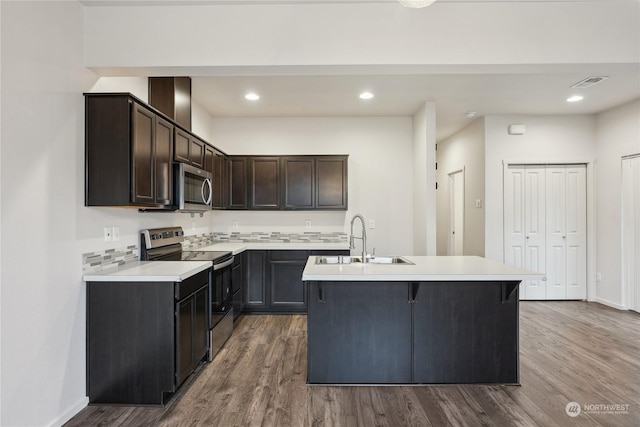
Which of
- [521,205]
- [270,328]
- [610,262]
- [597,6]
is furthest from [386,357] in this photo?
[610,262]

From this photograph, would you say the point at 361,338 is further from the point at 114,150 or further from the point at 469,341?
the point at 114,150

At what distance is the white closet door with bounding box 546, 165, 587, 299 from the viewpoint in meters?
5.09

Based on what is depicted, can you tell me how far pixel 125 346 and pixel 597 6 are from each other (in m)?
3.98

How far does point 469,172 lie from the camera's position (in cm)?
568

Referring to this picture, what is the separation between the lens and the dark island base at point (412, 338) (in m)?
2.60

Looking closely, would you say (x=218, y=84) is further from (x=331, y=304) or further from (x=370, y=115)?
(x=331, y=304)

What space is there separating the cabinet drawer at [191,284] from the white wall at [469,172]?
13.2 feet

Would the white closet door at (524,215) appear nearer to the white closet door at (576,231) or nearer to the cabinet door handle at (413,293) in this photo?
the white closet door at (576,231)

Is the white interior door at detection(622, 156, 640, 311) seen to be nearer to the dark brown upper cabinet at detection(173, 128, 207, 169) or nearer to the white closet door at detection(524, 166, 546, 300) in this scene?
the white closet door at detection(524, 166, 546, 300)

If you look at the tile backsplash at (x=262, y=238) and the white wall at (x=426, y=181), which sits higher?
the white wall at (x=426, y=181)

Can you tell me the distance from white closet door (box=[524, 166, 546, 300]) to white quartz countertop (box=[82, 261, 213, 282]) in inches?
182

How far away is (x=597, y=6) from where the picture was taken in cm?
240

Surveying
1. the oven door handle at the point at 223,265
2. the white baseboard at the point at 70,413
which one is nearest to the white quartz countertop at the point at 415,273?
the oven door handle at the point at 223,265

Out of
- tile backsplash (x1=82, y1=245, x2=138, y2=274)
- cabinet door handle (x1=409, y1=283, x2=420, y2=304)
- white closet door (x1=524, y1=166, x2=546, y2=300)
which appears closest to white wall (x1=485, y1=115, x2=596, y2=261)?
white closet door (x1=524, y1=166, x2=546, y2=300)
